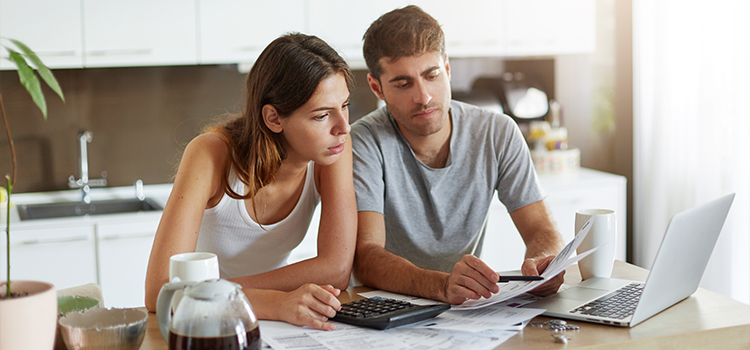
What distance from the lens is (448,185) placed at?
174 centimetres

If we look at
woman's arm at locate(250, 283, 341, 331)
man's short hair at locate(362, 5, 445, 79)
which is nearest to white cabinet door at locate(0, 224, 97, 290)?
man's short hair at locate(362, 5, 445, 79)

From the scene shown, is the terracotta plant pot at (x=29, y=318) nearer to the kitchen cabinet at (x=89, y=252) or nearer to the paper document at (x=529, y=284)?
the paper document at (x=529, y=284)

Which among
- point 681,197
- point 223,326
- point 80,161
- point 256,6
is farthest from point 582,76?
point 223,326

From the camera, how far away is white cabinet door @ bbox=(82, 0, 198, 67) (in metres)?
2.58

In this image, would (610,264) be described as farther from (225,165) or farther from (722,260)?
(722,260)

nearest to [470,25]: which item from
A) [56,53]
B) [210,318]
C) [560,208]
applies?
[560,208]

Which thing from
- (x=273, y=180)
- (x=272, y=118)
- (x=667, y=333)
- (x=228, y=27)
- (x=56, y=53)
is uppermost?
(x=228, y=27)

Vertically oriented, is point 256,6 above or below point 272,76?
above

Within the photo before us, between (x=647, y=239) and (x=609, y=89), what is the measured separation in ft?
2.81

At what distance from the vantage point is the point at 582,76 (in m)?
3.57

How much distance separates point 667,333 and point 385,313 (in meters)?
0.45

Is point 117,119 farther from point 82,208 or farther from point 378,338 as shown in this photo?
point 378,338

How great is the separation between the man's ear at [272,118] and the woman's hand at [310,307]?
0.42 meters

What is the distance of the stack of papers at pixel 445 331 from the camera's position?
97 cm
